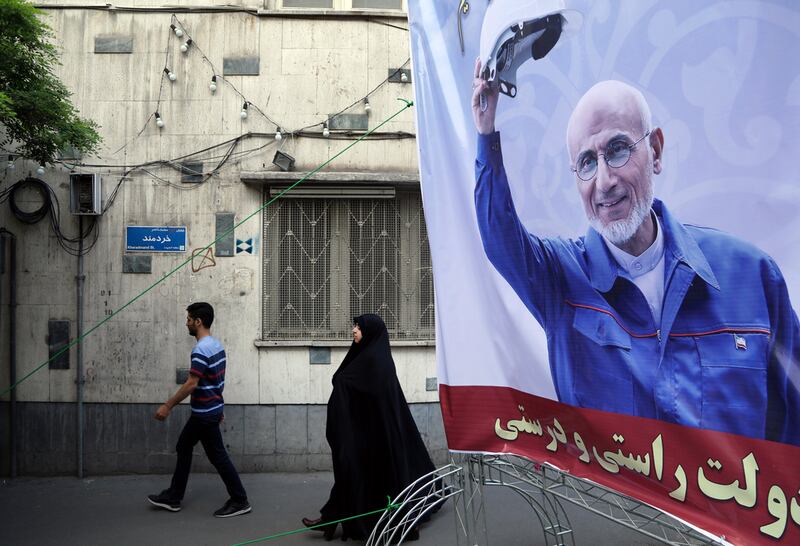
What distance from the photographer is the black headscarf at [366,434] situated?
5586mm

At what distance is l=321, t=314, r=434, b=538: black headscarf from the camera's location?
220 inches

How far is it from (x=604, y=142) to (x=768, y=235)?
2.13 feet

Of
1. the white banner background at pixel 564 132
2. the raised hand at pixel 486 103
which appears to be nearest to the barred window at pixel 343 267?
the white banner background at pixel 564 132

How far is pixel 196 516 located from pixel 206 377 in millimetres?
1199

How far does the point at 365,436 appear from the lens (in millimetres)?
5734

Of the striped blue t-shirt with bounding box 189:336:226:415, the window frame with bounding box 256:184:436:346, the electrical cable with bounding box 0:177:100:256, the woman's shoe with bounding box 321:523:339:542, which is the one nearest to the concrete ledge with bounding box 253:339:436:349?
the window frame with bounding box 256:184:436:346

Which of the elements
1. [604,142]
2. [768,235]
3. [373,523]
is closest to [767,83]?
[768,235]

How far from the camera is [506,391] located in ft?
9.62

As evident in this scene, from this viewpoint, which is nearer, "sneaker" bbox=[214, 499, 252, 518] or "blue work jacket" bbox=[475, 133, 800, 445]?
"blue work jacket" bbox=[475, 133, 800, 445]

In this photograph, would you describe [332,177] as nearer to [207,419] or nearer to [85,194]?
[85,194]

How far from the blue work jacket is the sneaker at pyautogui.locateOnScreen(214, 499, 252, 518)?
4.41 metres

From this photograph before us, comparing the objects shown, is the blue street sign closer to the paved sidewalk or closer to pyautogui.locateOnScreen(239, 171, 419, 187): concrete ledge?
pyautogui.locateOnScreen(239, 171, 419, 187): concrete ledge

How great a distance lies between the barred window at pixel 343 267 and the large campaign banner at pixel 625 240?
4745 millimetres

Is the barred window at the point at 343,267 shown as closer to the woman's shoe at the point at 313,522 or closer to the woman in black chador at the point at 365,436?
the woman in black chador at the point at 365,436
